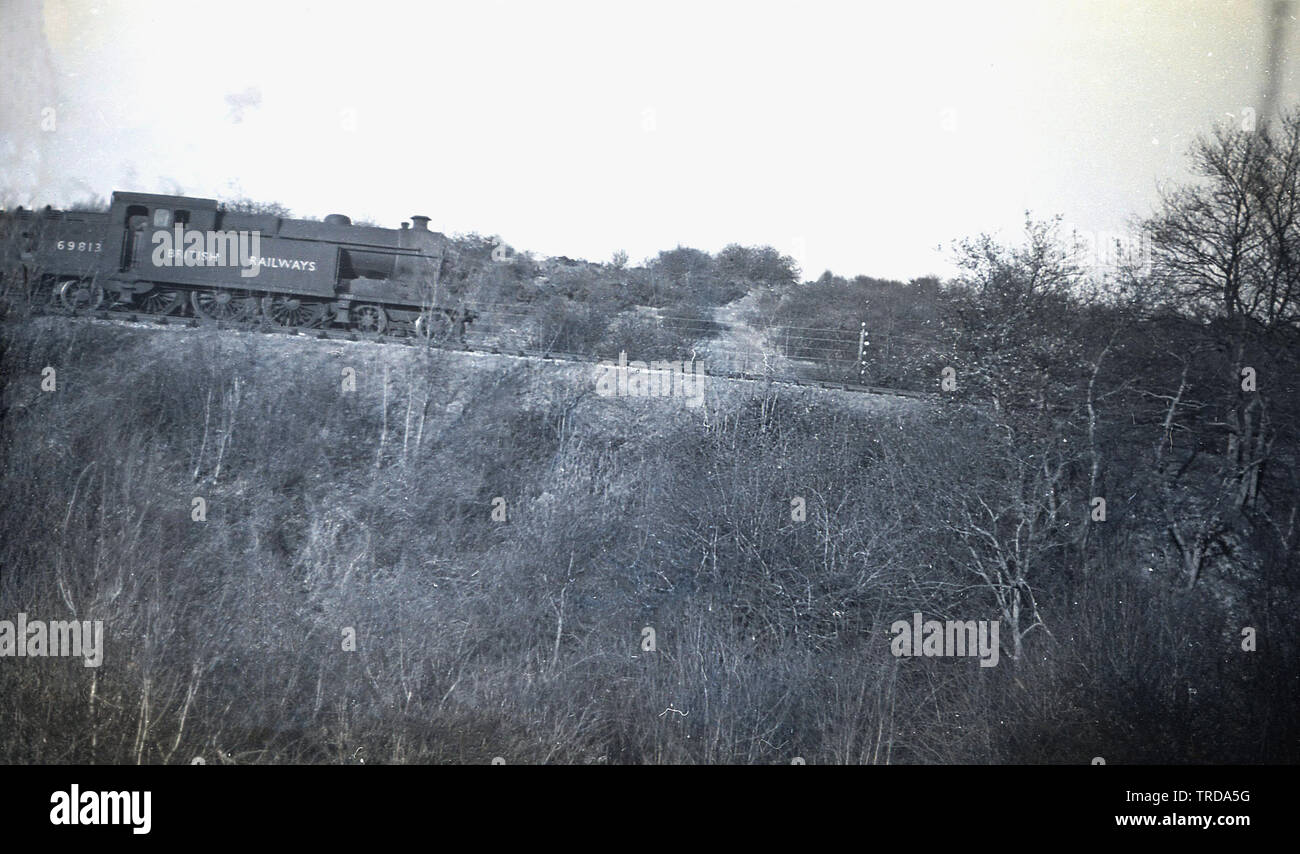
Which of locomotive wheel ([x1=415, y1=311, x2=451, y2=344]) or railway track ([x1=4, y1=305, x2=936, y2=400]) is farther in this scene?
locomotive wheel ([x1=415, y1=311, x2=451, y2=344])

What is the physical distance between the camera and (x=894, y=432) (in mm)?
11375

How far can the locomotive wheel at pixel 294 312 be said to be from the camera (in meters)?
15.2

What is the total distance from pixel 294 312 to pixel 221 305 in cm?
139

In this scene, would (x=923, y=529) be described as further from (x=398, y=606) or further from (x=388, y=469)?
(x=388, y=469)

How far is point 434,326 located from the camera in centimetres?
1456

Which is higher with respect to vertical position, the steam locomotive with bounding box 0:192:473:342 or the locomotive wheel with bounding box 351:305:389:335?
the steam locomotive with bounding box 0:192:473:342

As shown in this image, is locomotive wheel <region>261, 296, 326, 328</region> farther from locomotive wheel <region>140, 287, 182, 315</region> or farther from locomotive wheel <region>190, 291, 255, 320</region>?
locomotive wheel <region>140, 287, 182, 315</region>
